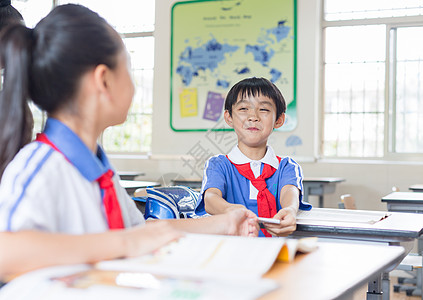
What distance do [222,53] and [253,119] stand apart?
13.2ft

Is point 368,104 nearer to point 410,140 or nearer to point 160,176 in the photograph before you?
point 410,140

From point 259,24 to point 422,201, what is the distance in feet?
10.0

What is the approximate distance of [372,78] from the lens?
5.52m

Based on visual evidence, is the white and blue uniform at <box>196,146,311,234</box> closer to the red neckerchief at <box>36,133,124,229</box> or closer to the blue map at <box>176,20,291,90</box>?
the red neckerchief at <box>36,133,124,229</box>

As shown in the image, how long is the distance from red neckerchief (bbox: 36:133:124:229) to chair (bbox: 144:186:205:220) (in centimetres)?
82

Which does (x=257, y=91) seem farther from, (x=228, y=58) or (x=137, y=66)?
(x=137, y=66)

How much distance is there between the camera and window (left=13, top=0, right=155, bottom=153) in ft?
20.9

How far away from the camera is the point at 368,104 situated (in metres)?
5.55

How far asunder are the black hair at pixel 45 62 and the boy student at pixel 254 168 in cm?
93

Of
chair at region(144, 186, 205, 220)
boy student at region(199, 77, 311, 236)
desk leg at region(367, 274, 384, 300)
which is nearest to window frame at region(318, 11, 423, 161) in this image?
boy student at region(199, 77, 311, 236)

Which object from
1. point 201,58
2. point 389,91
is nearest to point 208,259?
point 389,91

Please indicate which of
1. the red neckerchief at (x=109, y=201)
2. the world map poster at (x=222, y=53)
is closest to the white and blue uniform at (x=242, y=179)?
the red neckerchief at (x=109, y=201)

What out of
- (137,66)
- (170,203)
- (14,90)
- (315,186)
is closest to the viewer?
(14,90)

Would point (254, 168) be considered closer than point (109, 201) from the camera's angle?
No
